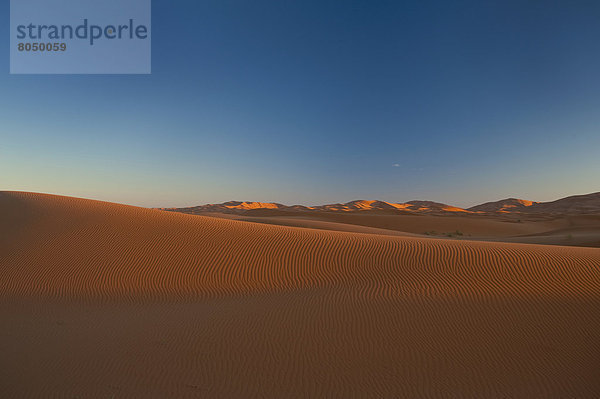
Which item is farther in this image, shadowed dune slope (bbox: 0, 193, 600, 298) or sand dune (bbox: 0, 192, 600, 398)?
shadowed dune slope (bbox: 0, 193, 600, 298)

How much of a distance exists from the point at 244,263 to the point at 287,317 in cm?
307

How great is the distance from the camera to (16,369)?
11.3ft

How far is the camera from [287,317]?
480 cm

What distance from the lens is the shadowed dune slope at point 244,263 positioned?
6.11 m

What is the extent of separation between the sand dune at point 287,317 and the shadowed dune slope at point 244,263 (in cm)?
5

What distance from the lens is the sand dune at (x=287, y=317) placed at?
3.31 metres

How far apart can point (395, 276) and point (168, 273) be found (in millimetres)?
5047

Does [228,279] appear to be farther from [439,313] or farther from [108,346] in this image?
[439,313]

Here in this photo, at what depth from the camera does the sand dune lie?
3.31 metres

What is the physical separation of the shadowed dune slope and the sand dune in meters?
0.05

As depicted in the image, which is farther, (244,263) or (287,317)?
(244,263)

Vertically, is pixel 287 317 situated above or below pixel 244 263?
below

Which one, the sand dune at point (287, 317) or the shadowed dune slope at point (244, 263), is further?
the shadowed dune slope at point (244, 263)

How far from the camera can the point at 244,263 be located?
7625 mm
